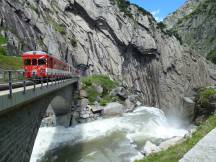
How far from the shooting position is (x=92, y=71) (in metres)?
88.9

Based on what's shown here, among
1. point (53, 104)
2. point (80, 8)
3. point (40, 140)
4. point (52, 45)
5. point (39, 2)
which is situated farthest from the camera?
point (80, 8)

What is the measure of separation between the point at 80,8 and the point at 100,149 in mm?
69099

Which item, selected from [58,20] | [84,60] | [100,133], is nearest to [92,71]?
[84,60]

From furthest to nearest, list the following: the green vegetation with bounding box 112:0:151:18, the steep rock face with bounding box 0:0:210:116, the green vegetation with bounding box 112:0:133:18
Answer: the green vegetation with bounding box 112:0:151:18
the green vegetation with bounding box 112:0:133:18
the steep rock face with bounding box 0:0:210:116

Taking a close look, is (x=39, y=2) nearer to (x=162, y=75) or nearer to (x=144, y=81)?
(x=144, y=81)

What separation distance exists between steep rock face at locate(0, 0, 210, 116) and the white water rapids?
27625 millimetres

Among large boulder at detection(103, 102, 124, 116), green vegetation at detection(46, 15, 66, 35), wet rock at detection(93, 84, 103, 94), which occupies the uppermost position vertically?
green vegetation at detection(46, 15, 66, 35)

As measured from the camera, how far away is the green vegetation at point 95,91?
186 feet

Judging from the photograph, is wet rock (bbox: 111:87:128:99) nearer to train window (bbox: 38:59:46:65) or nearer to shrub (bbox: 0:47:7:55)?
shrub (bbox: 0:47:7:55)

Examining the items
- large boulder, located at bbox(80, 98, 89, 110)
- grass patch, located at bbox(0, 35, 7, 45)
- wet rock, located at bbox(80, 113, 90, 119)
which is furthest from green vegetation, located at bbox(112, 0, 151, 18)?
wet rock, located at bbox(80, 113, 90, 119)

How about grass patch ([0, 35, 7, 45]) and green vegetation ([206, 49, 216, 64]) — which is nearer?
grass patch ([0, 35, 7, 45])

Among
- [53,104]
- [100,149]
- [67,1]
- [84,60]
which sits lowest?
[100,149]

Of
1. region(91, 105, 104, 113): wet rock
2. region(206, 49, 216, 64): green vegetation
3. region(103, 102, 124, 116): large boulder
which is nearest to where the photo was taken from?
region(91, 105, 104, 113): wet rock

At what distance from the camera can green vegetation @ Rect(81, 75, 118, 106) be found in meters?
56.8
